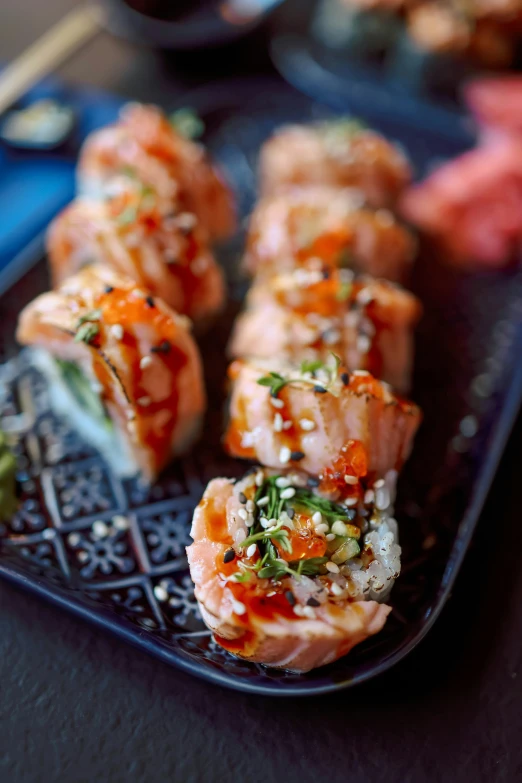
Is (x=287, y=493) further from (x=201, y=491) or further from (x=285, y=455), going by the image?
(x=201, y=491)

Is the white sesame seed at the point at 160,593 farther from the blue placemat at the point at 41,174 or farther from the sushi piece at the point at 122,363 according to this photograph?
the blue placemat at the point at 41,174

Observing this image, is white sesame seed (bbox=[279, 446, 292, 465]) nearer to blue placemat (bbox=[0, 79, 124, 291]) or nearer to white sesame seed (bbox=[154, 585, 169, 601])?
white sesame seed (bbox=[154, 585, 169, 601])

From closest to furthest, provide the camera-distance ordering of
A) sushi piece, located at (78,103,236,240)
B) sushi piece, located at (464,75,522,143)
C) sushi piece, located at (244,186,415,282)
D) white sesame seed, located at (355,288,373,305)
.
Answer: white sesame seed, located at (355,288,373,305) < sushi piece, located at (244,186,415,282) < sushi piece, located at (78,103,236,240) < sushi piece, located at (464,75,522,143)

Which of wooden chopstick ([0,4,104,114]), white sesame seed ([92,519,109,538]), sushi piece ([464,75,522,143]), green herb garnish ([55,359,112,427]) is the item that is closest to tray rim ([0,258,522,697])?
white sesame seed ([92,519,109,538])

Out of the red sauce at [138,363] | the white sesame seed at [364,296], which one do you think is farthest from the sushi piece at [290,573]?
the white sesame seed at [364,296]

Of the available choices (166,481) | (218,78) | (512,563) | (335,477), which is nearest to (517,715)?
(512,563)

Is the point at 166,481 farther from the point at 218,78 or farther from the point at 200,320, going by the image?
the point at 218,78

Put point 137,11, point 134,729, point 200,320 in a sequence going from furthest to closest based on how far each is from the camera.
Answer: point 137,11 → point 200,320 → point 134,729

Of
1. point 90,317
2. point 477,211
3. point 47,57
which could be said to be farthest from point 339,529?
point 47,57
